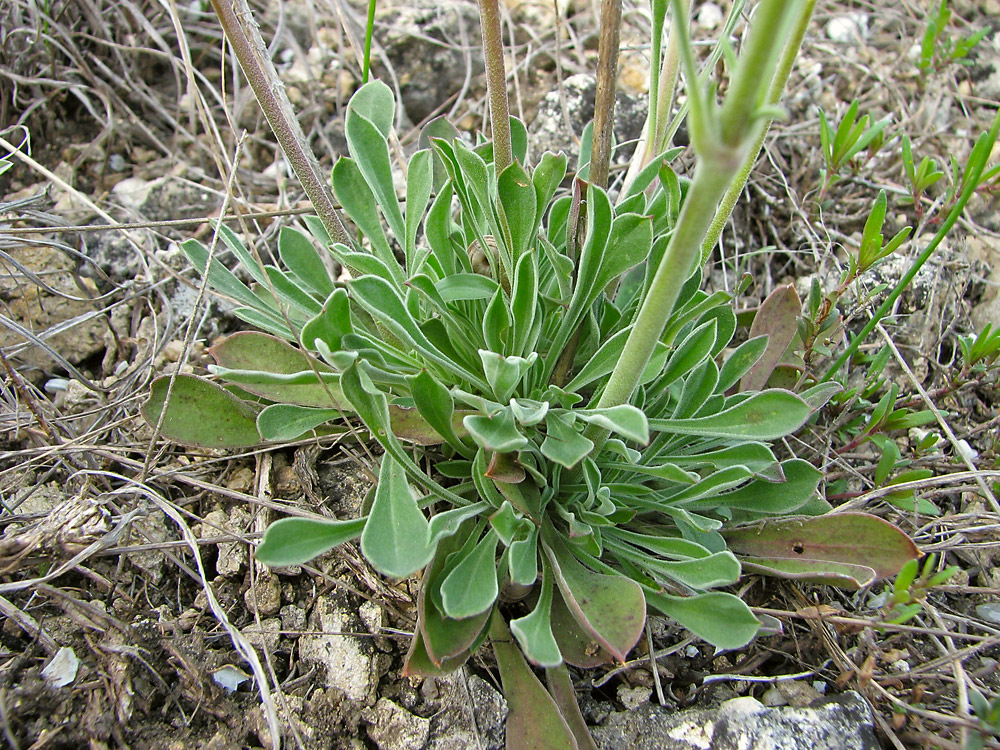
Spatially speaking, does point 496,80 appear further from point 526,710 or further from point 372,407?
point 526,710

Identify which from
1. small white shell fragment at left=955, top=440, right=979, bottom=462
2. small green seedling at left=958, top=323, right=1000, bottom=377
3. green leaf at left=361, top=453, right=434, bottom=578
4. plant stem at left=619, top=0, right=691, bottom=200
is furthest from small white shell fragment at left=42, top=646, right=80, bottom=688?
small green seedling at left=958, top=323, right=1000, bottom=377

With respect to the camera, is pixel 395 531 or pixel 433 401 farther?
pixel 433 401

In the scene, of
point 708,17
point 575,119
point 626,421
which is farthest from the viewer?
point 708,17

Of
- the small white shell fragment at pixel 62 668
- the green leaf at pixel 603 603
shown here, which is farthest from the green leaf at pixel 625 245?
the small white shell fragment at pixel 62 668

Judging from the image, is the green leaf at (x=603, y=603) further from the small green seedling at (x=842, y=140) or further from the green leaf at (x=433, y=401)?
the small green seedling at (x=842, y=140)

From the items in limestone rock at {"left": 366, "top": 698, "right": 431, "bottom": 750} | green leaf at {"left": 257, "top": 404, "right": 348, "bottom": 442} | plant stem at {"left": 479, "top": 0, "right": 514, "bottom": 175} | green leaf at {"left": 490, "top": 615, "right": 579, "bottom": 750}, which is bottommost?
limestone rock at {"left": 366, "top": 698, "right": 431, "bottom": 750}

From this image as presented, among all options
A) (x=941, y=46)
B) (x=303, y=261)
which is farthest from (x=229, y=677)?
(x=941, y=46)

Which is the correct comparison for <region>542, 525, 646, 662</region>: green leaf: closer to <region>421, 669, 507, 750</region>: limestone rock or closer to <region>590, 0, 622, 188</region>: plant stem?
<region>421, 669, 507, 750</region>: limestone rock

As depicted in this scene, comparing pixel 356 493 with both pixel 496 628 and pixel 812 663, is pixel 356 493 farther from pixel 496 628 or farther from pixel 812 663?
pixel 812 663
